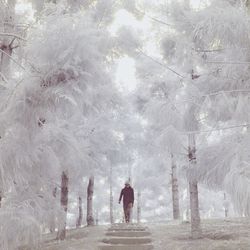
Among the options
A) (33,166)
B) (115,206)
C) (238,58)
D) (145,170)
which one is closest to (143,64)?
(238,58)

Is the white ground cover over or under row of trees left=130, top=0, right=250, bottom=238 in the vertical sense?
under

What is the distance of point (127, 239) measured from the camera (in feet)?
37.3

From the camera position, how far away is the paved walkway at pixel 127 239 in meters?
10.6

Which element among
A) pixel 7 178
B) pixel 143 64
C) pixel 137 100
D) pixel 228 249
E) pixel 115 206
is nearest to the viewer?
pixel 7 178

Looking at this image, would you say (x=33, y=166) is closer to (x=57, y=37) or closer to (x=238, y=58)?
(x=57, y=37)

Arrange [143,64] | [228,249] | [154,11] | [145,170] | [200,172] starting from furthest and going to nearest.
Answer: [145,170], [143,64], [154,11], [228,249], [200,172]

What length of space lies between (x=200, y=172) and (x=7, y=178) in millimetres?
3878

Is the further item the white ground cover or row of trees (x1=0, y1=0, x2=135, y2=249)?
the white ground cover

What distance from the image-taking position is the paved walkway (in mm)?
10594

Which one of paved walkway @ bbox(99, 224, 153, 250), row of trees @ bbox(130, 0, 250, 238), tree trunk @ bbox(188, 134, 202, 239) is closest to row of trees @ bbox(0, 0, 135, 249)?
row of trees @ bbox(130, 0, 250, 238)

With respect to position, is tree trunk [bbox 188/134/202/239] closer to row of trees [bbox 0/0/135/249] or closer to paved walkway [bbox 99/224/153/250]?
paved walkway [bbox 99/224/153/250]

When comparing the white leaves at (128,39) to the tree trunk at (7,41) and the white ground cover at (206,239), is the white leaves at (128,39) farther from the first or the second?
the white ground cover at (206,239)

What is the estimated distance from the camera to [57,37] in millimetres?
4789

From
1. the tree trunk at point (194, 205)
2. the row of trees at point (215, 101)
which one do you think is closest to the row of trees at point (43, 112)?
the row of trees at point (215, 101)
